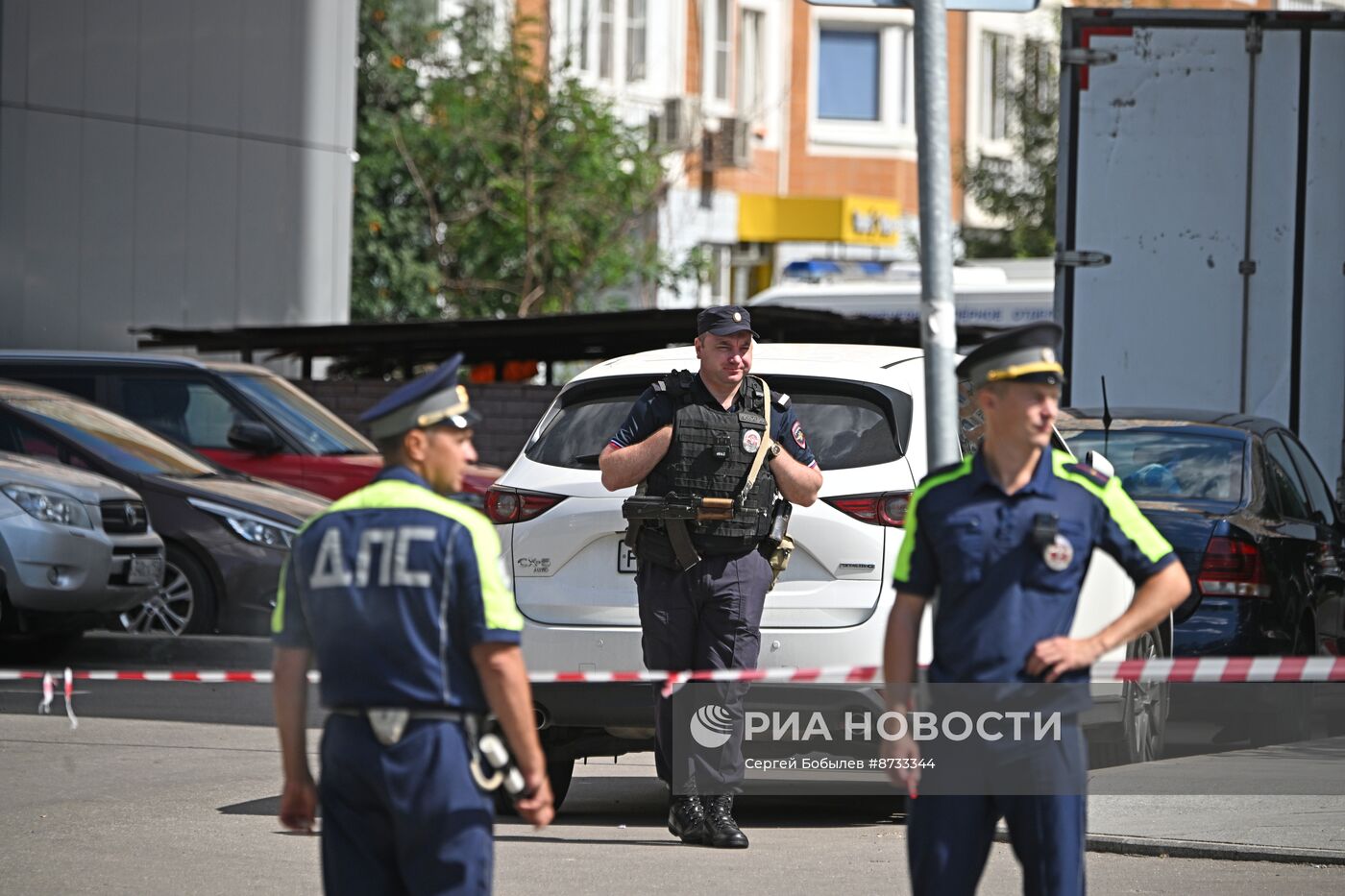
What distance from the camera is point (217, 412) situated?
50.5 ft

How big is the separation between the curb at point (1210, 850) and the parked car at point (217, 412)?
7.63 metres

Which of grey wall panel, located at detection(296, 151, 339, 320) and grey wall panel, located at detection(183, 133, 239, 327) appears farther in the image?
grey wall panel, located at detection(296, 151, 339, 320)

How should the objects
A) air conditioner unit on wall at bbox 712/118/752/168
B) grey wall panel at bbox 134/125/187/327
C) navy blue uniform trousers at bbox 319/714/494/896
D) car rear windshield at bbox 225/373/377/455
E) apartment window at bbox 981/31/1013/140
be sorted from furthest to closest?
apartment window at bbox 981/31/1013/140, air conditioner unit on wall at bbox 712/118/752/168, grey wall panel at bbox 134/125/187/327, car rear windshield at bbox 225/373/377/455, navy blue uniform trousers at bbox 319/714/494/896

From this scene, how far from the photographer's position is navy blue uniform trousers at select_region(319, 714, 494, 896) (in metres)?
4.45

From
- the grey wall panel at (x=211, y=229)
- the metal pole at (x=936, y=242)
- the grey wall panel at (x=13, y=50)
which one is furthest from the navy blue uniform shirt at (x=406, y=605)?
the grey wall panel at (x=211, y=229)

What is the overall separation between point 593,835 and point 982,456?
12.0 ft

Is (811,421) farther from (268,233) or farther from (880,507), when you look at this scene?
(268,233)

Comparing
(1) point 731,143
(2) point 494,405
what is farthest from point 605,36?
(2) point 494,405

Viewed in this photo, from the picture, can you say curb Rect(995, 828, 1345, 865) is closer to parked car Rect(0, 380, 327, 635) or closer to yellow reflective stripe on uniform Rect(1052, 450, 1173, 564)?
yellow reflective stripe on uniform Rect(1052, 450, 1173, 564)

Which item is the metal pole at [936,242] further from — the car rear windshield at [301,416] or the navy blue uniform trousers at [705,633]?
the car rear windshield at [301,416]

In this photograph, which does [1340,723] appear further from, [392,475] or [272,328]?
[272,328]

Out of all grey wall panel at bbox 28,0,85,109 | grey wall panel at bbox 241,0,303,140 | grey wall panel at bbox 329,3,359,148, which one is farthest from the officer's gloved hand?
grey wall panel at bbox 329,3,359,148

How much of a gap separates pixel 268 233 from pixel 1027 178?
16.4 m

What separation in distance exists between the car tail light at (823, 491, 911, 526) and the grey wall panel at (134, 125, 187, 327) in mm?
13553
